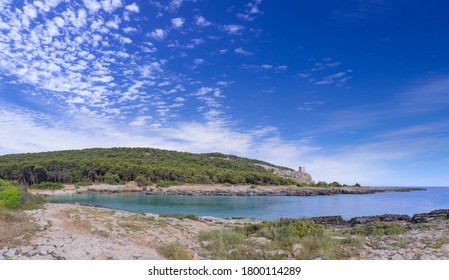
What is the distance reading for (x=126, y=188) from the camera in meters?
77.6

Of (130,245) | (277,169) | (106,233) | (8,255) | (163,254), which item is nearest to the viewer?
(8,255)

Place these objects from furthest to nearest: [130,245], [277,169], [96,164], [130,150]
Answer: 1. [277,169]
2. [130,150]
3. [96,164]
4. [130,245]

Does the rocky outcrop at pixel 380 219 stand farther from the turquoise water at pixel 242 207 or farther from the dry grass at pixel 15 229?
the dry grass at pixel 15 229

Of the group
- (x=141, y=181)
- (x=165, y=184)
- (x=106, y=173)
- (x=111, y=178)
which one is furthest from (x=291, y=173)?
(x=106, y=173)

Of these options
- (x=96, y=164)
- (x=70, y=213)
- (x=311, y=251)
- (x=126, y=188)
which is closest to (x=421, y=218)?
(x=311, y=251)

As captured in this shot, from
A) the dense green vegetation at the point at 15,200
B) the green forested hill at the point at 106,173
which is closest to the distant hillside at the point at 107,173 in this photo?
the green forested hill at the point at 106,173

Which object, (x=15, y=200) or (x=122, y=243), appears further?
(x=15, y=200)

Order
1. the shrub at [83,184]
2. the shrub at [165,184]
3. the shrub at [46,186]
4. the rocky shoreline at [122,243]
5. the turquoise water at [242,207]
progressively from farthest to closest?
the shrub at [165,184] < the shrub at [83,184] < the shrub at [46,186] < the turquoise water at [242,207] < the rocky shoreline at [122,243]

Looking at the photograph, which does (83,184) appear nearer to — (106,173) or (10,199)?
(106,173)

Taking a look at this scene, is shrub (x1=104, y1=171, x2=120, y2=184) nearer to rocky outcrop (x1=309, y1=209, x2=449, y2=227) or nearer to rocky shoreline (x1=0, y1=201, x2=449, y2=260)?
rocky outcrop (x1=309, y1=209, x2=449, y2=227)

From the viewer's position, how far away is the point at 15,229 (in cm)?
1391

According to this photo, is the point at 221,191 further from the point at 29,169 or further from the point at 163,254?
the point at 163,254

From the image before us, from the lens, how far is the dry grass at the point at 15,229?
12328 millimetres

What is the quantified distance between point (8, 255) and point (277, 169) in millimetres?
151456
